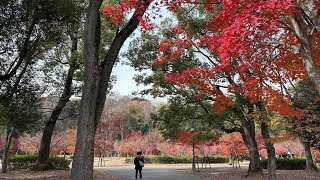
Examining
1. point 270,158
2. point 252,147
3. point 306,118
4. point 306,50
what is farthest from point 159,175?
point 306,50

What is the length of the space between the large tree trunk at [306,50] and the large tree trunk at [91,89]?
144 inches

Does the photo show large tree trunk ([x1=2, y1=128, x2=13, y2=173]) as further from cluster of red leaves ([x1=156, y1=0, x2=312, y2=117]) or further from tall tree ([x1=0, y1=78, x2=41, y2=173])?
cluster of red leaves ([x1=156, y1=0, x2=312, y2=117])

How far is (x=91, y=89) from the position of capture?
6816 millimetres

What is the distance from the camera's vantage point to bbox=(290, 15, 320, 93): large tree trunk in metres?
6.39

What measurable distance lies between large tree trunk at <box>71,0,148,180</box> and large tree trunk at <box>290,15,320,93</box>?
3.66 m

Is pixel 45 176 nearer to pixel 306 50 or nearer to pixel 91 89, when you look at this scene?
pixel 91 89

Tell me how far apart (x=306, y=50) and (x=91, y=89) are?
4900 mm

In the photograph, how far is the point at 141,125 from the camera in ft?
159

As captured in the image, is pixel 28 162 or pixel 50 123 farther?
pixel 28 162

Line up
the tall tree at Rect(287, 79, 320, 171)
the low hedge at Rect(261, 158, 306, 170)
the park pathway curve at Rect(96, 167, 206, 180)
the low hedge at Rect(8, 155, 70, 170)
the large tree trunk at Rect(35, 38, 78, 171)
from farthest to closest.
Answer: the low hedge at Rect(261, 158, 306, 170) < the low hedge at Rect(8, 155, 70, 170) < the large tree trunk at Rect(35, 38, 78, 171) < the park pathway curve at Rect(96, 167, 206, 180) < the tall tree at Rect(287, 79, 320, 171)

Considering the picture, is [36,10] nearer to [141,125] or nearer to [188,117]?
[188,117]

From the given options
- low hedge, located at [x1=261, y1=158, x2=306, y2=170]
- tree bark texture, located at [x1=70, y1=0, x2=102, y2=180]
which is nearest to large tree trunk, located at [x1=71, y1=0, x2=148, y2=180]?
tree bark texture, located at [x1=70, y1=0, x2=102, y2=180]

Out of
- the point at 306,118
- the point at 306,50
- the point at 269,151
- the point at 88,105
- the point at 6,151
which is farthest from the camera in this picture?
the point at 6,151

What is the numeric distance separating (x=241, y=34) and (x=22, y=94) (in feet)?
32.5
